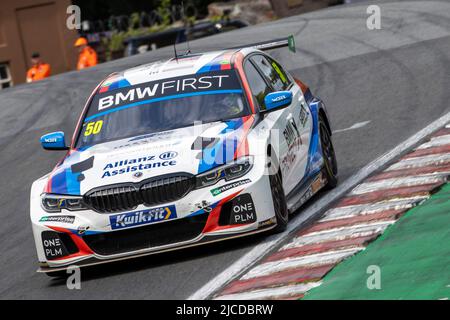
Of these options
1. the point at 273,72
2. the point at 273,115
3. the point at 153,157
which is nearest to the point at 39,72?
the point at 273,72

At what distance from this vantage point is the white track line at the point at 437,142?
40.6ft

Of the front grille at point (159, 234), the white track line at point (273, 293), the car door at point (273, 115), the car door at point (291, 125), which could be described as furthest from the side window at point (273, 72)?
the white track line at point (273, 293)

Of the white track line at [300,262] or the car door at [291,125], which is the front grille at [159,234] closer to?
the white track line at [300,262]

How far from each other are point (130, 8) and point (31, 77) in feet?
67.4

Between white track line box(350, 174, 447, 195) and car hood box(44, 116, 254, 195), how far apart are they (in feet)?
5.06

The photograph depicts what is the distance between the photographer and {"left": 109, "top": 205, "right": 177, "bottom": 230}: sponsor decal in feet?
29.1

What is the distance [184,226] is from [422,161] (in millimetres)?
3421

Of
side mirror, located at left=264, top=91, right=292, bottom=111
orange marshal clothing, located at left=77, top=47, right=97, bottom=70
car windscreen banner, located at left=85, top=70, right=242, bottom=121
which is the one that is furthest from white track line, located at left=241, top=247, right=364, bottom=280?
orange marshal clothing, located at left=77, top=47, right=97, bottom=70

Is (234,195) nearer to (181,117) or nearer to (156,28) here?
(181,117)

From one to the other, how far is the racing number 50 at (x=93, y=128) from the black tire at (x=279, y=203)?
5.69 feet

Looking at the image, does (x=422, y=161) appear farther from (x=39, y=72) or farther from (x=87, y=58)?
(x=87, y=58)

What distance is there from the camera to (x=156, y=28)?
4347cm
